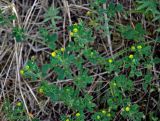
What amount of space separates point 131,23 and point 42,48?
0.57m

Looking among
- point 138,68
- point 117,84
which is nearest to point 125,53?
point 138,68

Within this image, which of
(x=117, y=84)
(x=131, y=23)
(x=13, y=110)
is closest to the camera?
(x=117, y=84)

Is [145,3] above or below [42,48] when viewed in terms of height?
above

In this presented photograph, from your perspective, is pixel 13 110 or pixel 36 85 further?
pixel 36 85

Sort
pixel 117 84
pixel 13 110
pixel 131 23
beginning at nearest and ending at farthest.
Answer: pixel 117 84 → pixel 13 110 → pixel 131 23

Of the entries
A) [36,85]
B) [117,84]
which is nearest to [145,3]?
[117,84]

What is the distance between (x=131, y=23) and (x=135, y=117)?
1.95ft

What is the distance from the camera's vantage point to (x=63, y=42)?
237 centimetres

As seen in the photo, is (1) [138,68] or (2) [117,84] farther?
(1) [138,68]

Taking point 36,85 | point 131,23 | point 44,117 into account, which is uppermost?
point 131,23

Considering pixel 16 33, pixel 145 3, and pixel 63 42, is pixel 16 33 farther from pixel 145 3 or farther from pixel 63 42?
pixel 145 3

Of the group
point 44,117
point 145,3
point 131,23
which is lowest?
point 44,117

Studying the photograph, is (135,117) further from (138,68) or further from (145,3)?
(145,3)

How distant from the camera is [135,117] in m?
2.04
